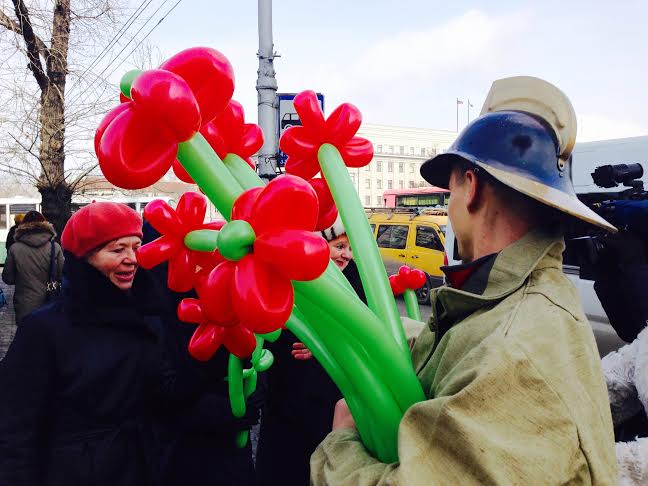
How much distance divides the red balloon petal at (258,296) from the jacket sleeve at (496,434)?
315 millimetres

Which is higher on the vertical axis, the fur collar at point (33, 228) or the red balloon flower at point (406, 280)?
the fur collar at point (33, 228)

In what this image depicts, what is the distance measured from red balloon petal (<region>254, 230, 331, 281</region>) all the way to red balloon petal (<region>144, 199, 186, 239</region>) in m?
0.52

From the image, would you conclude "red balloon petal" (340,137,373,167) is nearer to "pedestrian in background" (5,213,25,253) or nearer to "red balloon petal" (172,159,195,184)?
"red balloon petal" (172,159,195,184)

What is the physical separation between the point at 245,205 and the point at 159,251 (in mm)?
493

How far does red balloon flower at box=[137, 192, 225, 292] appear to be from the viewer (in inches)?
50.0

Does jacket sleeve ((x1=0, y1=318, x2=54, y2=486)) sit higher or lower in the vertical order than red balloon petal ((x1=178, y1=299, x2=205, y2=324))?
lower

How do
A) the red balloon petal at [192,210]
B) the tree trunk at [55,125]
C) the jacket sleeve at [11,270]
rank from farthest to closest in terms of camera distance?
the tree trunk at [55,125], the jacket sleeve at [11,270], the red balloon petal at [192,210]

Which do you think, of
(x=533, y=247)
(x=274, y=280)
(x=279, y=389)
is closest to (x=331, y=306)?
(x=274, y=280)

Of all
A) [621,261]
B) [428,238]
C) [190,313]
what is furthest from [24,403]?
[428,238]

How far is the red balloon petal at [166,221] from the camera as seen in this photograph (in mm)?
1273

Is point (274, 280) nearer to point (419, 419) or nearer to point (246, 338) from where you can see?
point (419, 419)

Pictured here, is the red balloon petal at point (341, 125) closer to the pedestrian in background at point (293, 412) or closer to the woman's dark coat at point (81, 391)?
the pedestrian in background at point (293, 412)

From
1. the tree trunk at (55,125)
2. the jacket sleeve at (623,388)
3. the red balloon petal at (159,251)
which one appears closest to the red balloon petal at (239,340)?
the red balloon petal at (159,251)

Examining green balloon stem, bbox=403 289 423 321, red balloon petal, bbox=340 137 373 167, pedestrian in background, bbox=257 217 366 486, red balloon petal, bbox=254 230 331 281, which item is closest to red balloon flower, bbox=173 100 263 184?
red balloon petal, bbox=340 137 373 167
